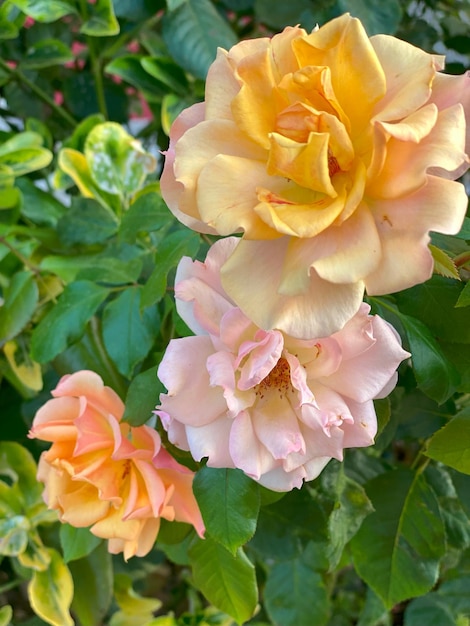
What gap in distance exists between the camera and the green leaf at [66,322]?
436 mm

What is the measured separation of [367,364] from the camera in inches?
11.0

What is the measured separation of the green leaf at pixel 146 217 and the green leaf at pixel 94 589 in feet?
1.05

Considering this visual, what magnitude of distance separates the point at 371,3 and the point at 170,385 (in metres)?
0.49

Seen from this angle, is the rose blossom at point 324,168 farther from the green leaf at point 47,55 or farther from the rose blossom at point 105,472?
the green leaf at point 47,55

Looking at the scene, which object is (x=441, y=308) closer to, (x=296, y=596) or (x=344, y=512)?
(x=344, y=512)

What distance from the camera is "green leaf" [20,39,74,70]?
0.68 metres

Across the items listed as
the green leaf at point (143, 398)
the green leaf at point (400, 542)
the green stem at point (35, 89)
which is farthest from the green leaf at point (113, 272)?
the green stem at point (35, 89)

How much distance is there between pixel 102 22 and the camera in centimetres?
63

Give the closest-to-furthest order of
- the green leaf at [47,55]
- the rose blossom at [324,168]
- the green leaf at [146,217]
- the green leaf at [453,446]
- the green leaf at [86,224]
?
1. the rose blossom at [324,168]
2. the green leaf at [453,446]
3. the green leaf at [146,217]
4. the green leaf at [86,224]
5. the green leaf at [47,55]

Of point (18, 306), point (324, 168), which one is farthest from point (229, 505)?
point (18, 306)

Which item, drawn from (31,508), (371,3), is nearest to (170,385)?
(31,508)

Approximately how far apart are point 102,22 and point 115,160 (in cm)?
13

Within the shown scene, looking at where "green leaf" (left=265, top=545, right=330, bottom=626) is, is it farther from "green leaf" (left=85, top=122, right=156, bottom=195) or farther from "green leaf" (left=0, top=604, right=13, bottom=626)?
"green leaf" (left=85, top=122, right=156, bottom=195)

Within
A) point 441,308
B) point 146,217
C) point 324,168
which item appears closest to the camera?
point 324,168
